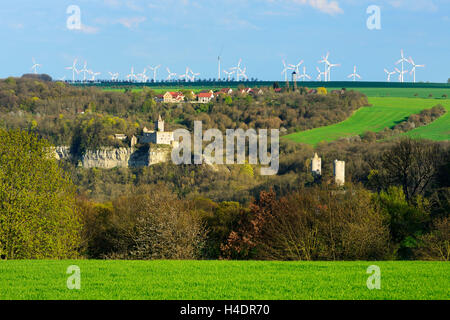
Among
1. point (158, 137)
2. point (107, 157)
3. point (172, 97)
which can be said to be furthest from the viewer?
point (172, 97)

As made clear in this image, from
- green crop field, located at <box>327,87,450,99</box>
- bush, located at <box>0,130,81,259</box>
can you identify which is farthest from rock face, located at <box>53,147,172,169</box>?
bush, located at <box>0,130,81,259</box>

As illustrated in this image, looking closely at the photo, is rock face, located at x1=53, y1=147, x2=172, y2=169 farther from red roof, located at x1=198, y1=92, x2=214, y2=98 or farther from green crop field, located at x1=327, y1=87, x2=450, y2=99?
green crop field, located at x1=327, y1=87, x2=450, y2=99

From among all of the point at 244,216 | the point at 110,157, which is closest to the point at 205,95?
the point at 110,157

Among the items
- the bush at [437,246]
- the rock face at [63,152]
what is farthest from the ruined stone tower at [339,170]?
the rock face at [63,152]

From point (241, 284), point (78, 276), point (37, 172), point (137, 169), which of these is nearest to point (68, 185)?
point (37, 172)

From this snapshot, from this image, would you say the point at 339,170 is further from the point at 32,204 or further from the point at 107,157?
the point at 107,157

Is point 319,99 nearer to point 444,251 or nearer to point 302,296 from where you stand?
point 444,251
